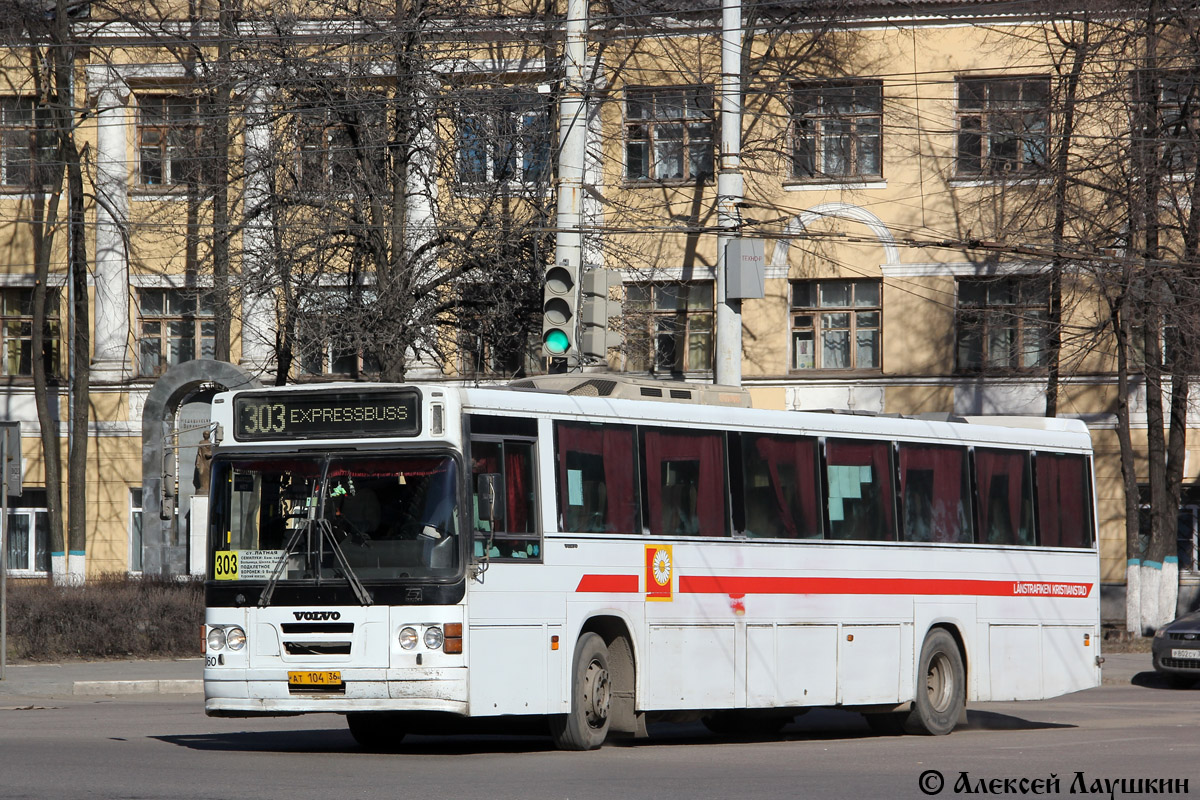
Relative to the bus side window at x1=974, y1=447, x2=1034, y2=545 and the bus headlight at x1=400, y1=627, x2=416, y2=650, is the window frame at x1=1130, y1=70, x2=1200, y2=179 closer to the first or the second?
the bus side window at x1=974, y1=447, x2=1034, y2=545

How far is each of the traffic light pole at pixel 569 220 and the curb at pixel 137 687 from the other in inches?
236

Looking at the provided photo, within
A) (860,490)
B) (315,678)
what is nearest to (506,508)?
(315,678)

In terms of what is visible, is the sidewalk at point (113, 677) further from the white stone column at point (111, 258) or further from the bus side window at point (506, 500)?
the white stone column at point (111, 258)

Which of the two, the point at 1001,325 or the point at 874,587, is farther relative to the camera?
the point at 1001,325

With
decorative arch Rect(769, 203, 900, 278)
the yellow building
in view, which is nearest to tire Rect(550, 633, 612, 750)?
the yellow building

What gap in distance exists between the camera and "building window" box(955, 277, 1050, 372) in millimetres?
32625

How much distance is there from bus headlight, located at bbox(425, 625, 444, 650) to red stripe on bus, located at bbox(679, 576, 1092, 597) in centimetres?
271

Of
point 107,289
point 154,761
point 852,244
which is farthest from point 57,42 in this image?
point 154,761

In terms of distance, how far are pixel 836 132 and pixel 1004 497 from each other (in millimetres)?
17940

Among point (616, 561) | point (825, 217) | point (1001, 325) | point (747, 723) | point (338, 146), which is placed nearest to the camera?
point (616, 561)

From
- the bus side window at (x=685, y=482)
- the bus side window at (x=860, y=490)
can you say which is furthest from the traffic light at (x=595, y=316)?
the bus side window at (x=685, y=482)

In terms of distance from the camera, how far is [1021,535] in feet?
58.2

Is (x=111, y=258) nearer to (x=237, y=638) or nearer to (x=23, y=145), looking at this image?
(x=23, y=145)

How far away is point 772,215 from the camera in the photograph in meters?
34.7
